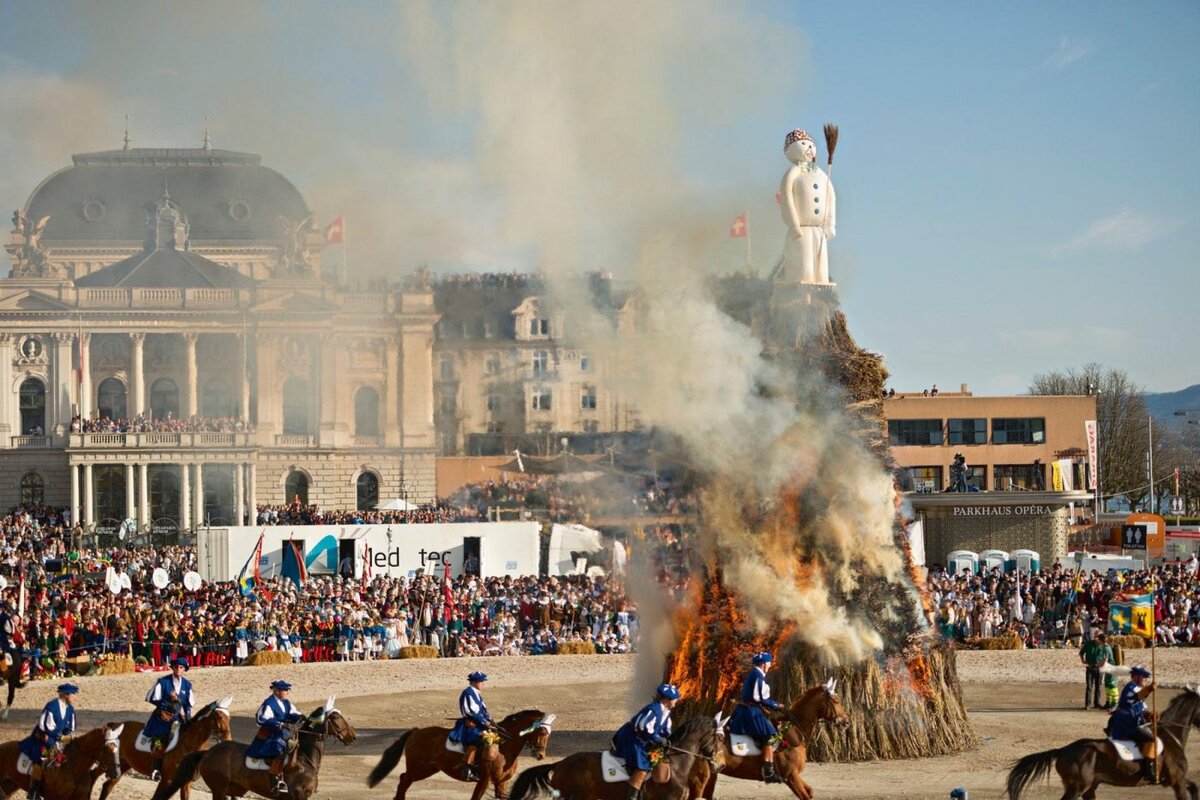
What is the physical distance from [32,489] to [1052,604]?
2854 inches

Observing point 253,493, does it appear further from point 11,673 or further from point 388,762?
point 388,762

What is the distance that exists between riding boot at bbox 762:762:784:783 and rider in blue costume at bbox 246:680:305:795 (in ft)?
21.0

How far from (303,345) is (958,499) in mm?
48337

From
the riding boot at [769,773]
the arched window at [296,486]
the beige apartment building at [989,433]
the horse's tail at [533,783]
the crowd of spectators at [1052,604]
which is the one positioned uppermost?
the beige apartment building at [989,433]

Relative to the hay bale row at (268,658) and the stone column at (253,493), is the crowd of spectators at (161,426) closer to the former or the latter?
the stone column at (253,493)

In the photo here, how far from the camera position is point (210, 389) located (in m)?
104

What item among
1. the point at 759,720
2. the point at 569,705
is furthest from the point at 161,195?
the point at 759,720

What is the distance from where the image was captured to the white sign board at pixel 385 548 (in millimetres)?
52375

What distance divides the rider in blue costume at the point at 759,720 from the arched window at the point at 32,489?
282ft

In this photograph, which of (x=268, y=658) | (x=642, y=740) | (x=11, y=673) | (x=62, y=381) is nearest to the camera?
(x=642, y=740)

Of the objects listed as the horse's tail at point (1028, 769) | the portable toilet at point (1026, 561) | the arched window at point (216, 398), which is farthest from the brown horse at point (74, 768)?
the arched window at point (216, 398)

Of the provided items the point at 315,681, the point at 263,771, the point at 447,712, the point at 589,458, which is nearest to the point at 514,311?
the point at 589,458

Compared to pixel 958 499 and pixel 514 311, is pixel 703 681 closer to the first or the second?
pixel 958 499

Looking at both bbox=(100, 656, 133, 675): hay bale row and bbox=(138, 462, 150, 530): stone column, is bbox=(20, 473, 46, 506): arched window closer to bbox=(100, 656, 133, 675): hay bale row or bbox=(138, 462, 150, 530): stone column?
bbox=(138, 462, 150, 530): stone column
